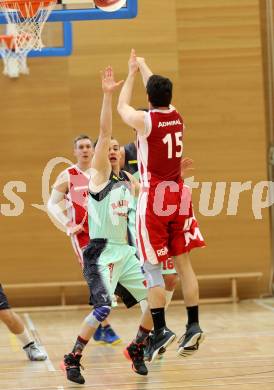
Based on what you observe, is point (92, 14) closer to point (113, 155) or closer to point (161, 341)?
point (113, 155)

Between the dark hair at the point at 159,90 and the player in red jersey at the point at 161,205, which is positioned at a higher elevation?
the dark hair at the point at 159,90

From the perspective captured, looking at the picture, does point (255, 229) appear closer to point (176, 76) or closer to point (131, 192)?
point (176, 76)

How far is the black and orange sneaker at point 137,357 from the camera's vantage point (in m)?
7.20

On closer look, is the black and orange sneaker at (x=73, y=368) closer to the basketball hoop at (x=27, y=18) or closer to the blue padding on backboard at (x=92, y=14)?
the basketball hoop at (x=27, y=18)

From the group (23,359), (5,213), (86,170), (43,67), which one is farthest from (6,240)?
(23,359)

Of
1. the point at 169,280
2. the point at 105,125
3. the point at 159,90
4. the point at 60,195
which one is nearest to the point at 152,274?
the point at 169,280

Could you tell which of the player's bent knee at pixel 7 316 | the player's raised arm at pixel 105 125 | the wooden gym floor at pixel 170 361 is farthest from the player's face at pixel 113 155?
the wooden gym floor at pixel 170 361

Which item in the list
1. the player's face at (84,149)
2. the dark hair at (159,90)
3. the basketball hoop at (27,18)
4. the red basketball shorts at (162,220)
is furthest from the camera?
the player's face at (84,149)

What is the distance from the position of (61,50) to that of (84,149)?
2.36 m

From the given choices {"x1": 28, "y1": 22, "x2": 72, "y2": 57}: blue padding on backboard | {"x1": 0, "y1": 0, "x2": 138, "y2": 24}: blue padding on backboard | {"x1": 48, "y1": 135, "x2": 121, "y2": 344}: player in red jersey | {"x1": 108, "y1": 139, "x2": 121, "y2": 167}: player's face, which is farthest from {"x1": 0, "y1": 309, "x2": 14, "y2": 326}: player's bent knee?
{"x1": 28, "y1": 22, "x2": 72, "y2": 57}: blue padding on backboard

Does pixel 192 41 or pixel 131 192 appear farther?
pixel 192 41

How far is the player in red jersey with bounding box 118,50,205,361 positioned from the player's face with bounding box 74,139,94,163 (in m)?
2.61

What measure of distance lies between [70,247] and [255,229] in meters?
3.05

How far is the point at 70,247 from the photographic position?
1282 cm
